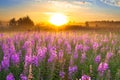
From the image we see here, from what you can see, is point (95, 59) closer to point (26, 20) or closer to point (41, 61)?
point (41, 61)

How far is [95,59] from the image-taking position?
6.87m

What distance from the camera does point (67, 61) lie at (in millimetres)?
7277

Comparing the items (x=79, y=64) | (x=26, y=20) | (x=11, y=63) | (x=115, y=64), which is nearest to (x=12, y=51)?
(x=11, y=63)

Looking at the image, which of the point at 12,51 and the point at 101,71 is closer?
the point at 101,71

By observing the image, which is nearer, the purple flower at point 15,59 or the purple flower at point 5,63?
the purple flower at point 5,63

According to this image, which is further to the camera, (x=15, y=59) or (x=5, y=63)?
(x=15, y=59)

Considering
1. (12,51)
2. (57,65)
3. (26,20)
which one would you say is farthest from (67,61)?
(26,20)

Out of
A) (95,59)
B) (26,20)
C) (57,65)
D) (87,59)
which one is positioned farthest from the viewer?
(26,20)

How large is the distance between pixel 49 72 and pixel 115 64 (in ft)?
5.49

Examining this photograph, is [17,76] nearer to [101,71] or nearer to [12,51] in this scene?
[12,51]

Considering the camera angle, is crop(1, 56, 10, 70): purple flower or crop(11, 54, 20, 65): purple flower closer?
crop(1, 56, 10, 70): purple flower

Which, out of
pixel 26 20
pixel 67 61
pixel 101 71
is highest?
pixel 101 71

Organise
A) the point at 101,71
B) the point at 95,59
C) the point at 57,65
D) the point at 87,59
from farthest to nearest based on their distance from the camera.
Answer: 1. the point at 87,59
2. the point at 95,59
3. the point at 57,65
4. the point at 101,71

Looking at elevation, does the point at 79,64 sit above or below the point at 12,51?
below
